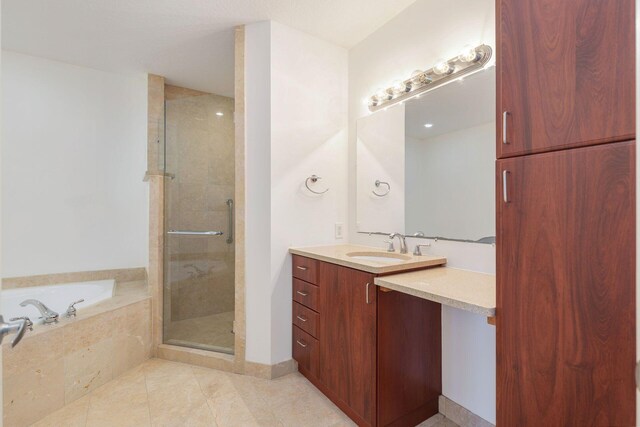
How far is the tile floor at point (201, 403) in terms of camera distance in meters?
1.74

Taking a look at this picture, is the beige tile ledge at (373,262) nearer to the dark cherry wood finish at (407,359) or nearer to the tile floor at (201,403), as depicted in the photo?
the dark cherry wood finish at (407,359)

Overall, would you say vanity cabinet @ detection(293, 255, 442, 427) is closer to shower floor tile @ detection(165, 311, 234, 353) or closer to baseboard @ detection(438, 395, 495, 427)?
baseboard @ detection(438, 395, 495, 427)

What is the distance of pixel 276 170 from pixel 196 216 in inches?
44.5

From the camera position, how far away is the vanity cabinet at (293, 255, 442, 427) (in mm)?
1557

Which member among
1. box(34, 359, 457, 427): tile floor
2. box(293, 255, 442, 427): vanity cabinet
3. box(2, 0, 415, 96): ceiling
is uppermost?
box(2, 0, 415, 96): ceiling

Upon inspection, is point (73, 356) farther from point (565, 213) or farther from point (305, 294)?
point (565, 213)

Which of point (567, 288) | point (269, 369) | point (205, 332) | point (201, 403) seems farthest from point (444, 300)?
point (205, 332)

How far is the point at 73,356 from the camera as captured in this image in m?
1.92

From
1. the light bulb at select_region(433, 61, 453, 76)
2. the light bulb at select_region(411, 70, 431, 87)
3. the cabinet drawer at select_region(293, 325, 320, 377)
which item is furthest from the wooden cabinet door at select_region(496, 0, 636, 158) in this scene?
the cabinet drawer at select_region(293, 325, 320, 377)

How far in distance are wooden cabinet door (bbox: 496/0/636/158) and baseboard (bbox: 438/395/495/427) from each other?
143 centimetres

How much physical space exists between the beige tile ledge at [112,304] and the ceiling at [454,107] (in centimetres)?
250

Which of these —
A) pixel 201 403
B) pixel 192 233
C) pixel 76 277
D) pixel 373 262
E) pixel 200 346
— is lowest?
pixel 201 403

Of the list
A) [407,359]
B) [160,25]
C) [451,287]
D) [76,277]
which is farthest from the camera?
[76,277]

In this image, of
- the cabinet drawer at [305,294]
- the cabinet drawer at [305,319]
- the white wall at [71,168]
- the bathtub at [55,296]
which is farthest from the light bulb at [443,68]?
the bathtub at [55,296]
